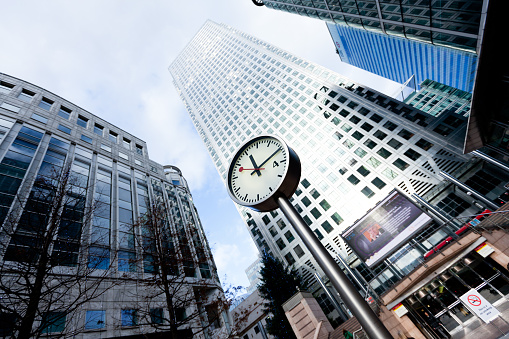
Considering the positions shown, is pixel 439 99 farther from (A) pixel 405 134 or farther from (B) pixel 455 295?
(B) pixel 455 295

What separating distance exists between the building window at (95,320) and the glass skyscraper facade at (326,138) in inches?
893

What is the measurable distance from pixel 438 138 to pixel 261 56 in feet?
138

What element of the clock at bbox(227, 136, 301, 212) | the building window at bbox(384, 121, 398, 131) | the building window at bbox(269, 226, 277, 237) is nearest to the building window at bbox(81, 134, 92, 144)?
the clock at bbox(227, 136, 301, 212)

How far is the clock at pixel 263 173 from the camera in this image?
3115 mm

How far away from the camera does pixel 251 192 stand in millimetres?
3406

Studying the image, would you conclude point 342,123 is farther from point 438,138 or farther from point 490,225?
point 490,225

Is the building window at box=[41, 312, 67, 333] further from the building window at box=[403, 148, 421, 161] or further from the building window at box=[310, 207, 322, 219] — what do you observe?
the building window at box=[403, 148, 421, 161]

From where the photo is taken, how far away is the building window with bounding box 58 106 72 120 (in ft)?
78.0

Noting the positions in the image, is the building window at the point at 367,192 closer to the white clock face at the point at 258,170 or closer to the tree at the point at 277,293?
the tree at the point at 277,293

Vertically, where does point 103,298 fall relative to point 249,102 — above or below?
below

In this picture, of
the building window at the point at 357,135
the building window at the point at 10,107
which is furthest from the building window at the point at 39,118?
the building window at the point at 357,135

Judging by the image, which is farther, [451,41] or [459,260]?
[451,41]

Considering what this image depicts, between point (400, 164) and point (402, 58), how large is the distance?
50.6 m

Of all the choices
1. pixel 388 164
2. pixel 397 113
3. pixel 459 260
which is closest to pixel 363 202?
pixel 388 164
